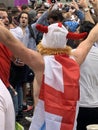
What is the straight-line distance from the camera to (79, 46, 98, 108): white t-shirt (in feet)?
11.3

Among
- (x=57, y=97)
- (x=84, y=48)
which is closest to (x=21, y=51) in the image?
(x=57, y=97)

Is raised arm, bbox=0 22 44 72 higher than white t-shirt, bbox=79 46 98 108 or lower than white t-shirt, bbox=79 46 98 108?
higher

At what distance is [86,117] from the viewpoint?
3598 mm

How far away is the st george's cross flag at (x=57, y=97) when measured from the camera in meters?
2.83

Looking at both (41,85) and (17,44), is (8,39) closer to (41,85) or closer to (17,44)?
(17,44)

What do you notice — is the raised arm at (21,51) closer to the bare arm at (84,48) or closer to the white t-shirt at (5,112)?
the bare arm at (84,48)

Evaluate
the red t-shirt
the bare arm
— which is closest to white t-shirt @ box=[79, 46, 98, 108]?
the bare arm

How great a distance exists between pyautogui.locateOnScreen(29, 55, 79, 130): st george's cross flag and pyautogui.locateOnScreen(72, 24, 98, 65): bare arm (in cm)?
25

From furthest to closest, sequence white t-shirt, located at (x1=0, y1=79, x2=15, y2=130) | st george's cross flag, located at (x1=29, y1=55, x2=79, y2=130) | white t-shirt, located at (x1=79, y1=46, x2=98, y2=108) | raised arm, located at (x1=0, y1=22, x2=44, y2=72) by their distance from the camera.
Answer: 1. white t-shirt, located at (x1=79, y1=46, x2=98, y2=108)
2. st george's cross flag, located at (x1=29, y1=55, x2=79, y2=130)
3. raised arm, located at (x1=0, y1=22, x2=44, y2=72)
4. white t-shirt, located at (x1=0, y1=79, x2=15, y2=130)

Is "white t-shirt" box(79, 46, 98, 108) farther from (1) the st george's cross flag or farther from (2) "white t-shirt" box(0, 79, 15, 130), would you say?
(2) "white t-shirt" box(0, 79, 15, 130)

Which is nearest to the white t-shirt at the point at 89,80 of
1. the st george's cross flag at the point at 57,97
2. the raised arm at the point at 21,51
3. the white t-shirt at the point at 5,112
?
the st george's cross flag at the point at 57,97

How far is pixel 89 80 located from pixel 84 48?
1.31 feet

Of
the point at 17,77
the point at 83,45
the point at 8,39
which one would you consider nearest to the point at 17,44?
the point at 8,39

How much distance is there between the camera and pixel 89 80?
349 centimetres
